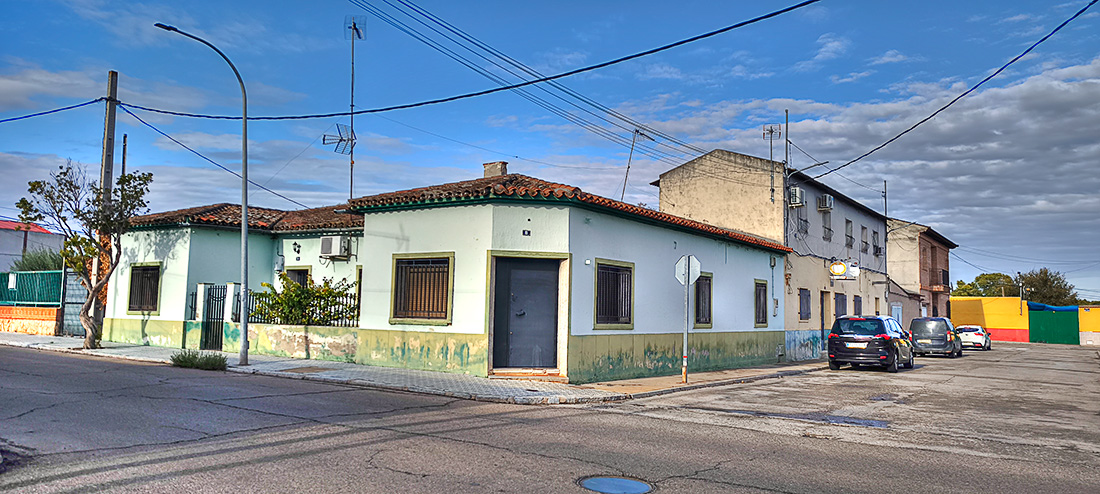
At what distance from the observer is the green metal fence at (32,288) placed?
2507 cm

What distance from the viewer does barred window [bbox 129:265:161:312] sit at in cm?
2125

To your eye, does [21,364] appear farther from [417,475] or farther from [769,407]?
[769,407]

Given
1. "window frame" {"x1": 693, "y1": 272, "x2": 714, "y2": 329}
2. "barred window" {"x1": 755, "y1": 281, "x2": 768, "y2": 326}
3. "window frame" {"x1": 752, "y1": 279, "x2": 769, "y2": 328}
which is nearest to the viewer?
"window frame" {"x1": 693, "y1": 272, "x2": 714, "y2": 329}

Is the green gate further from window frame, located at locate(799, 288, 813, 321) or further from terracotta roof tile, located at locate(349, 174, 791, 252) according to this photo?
terracotta roof tile, located at locate(349, 174, 791, 252)

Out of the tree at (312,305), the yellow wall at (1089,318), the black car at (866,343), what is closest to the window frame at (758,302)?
the black car at (866,343)

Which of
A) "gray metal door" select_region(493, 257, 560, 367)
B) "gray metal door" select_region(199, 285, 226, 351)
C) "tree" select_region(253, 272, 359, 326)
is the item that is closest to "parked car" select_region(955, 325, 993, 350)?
"gray metal door" select_region(493, 257, 560, 367)

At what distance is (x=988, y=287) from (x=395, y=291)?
9106 cm

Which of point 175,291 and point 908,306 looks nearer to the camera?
point 175,291

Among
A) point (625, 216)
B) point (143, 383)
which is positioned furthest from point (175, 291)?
point (625, 216)

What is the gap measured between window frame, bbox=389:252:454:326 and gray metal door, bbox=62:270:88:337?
572 inches

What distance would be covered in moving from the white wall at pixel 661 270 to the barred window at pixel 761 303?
0.81 ft

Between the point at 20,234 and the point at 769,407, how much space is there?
213 ft

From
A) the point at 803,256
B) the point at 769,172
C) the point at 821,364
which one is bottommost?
the point at 821,364

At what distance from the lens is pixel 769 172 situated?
26812 mm
